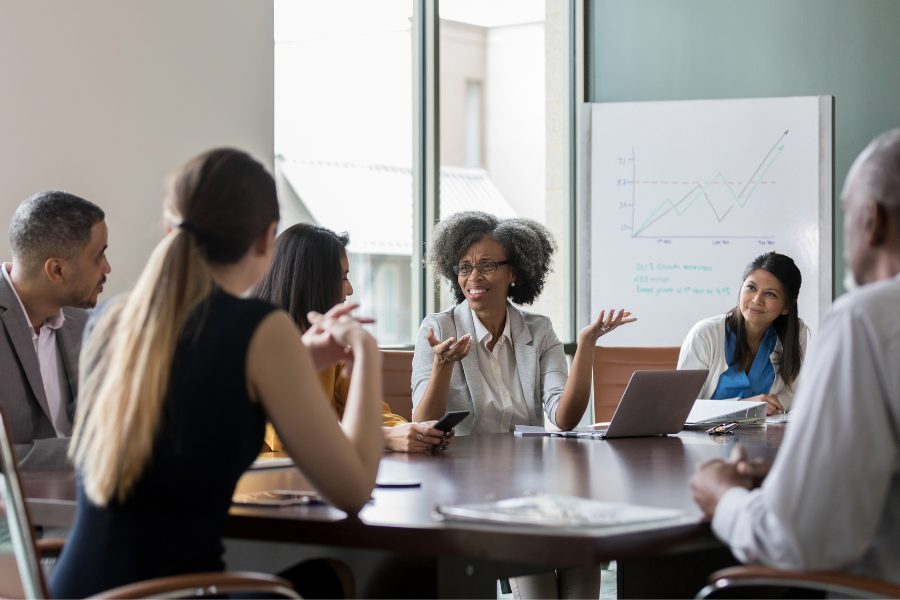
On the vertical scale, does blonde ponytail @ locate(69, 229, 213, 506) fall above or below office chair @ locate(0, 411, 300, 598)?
above

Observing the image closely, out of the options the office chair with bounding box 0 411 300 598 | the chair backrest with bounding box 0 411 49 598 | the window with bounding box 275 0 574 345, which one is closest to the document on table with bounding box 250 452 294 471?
the office chair with bounding box 0 411 300 598

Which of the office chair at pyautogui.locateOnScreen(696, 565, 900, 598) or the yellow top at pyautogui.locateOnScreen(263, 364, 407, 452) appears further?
the yellow top at pyautogui.locateOnScreen(263, 364, 407, 452)

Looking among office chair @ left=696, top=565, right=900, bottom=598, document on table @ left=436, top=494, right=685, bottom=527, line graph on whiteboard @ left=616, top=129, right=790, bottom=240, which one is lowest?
office chair @ left=696, top=565, right=900, bottom=598

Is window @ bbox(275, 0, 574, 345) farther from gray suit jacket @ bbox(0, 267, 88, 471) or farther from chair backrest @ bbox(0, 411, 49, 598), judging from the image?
chair backrest @ bbox(0, 411, 49, 598)

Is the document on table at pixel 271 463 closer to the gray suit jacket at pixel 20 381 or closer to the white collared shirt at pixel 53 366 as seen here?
the gray suit jacket at pixel 20 381

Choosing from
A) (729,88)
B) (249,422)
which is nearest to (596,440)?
(249,422)

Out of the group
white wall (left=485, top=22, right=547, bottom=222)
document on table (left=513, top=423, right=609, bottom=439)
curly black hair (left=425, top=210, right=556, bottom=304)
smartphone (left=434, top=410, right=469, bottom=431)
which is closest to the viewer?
smartphone (left=434, top=410, right=469, bottom=431)

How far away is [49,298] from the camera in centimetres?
288

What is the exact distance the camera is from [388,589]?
1.74m

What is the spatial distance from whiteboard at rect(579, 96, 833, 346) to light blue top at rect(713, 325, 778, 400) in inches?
60.8

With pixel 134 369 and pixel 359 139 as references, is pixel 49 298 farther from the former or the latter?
pixel 359 139

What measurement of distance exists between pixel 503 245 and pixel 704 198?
238 cm

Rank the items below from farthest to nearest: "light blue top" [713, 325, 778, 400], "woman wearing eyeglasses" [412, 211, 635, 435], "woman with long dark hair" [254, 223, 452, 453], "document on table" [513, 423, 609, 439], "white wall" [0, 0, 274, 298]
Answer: "light blue top" [713, 325, 778, 400] < "white wall" [0, 0, 274, 298] < "woman wearing eyeglasses" [412, 211, 635, 435] < "document on table" [513, 423, 609, 439] < "woman with long dark hair" [254, 223, 452, 453]

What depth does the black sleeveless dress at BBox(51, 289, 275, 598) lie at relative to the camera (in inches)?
63.0
